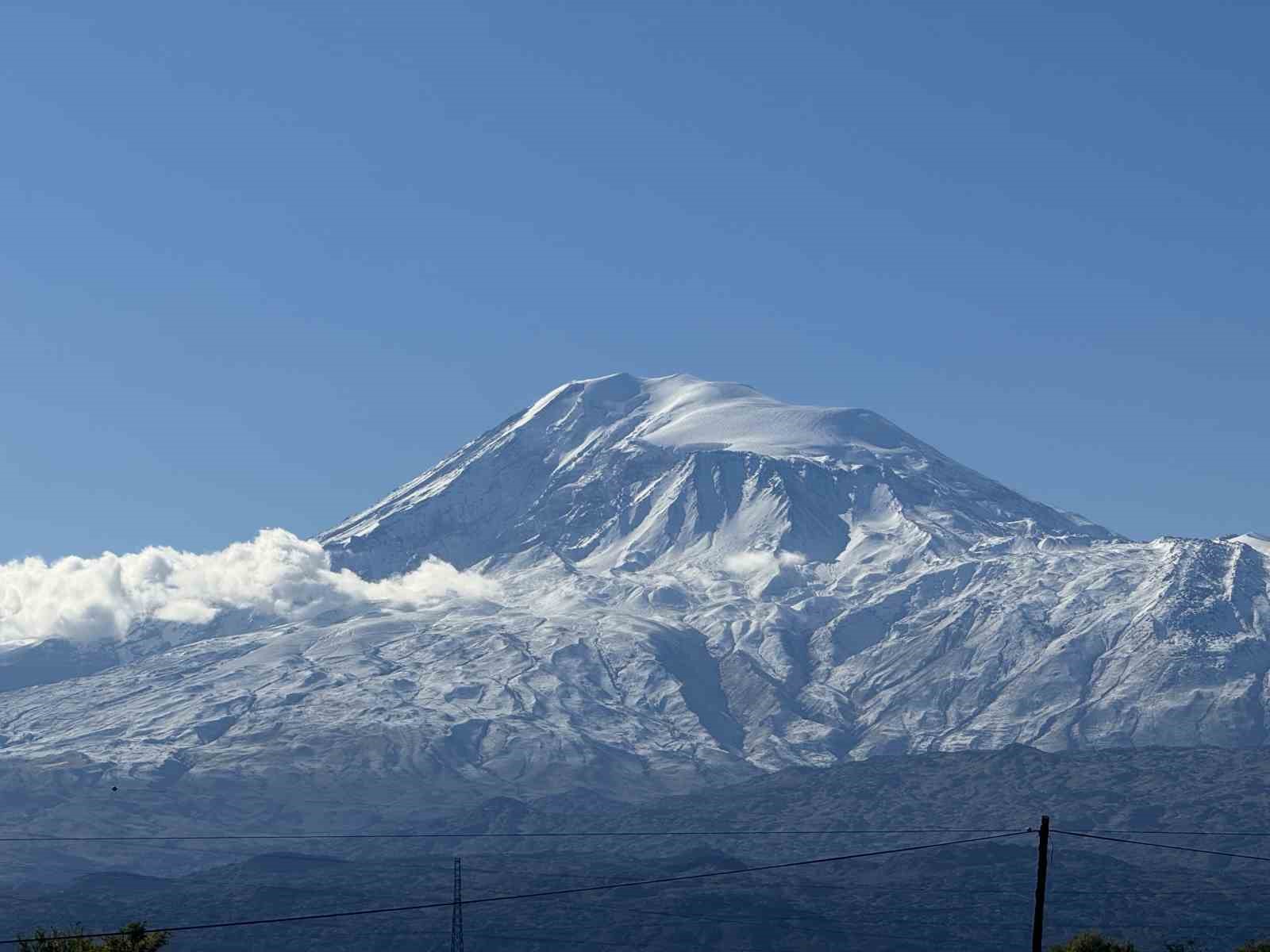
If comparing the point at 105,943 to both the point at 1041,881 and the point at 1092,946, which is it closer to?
the point at 1041,881

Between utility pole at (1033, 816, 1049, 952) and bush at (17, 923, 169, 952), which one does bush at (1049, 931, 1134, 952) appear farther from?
bush at (17, 923, 169, 952)

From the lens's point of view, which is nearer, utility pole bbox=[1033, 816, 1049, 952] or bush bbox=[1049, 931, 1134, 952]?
utility pole bbox=[1033, 816, 1049, 952]

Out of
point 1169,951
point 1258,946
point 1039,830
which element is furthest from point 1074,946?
point 1039,830

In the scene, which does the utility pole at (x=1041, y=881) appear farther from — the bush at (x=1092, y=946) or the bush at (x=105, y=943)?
the bush at (x=1092, y=946)

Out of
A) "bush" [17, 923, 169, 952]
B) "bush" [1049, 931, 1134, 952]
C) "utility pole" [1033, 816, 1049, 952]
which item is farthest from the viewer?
"bush" [1049, 931, 1134, 952]

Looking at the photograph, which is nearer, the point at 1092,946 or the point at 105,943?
the point at 105,943

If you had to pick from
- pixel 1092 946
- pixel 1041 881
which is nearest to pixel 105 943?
pixel 1041 881

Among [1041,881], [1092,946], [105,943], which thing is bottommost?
[1092,946]

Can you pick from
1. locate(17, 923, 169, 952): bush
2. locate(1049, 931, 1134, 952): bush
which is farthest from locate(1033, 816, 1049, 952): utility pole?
locate(1049, 931, 1134, 952): bush

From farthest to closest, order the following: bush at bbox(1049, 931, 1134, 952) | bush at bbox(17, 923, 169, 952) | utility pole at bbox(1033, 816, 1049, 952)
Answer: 1. bush at bbox(1049, 931, 1134, 952)
2. bush at bbox(17, 923, 169, 952)
3. utility pole at bbox(1033, 816, 1049, 952)

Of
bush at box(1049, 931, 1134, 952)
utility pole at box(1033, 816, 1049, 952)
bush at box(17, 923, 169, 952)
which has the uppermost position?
utility pole at box(1033, 816, 1049, 952)

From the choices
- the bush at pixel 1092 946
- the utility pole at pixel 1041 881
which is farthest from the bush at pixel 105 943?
the bush at pixel 1092 946

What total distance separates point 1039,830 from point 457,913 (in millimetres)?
70147

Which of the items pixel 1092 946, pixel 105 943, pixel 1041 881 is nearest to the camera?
pixel 1041 881
